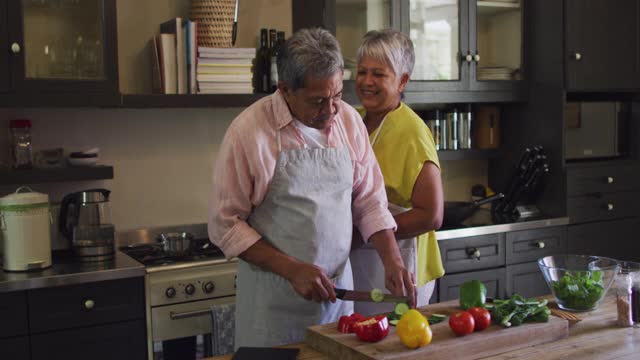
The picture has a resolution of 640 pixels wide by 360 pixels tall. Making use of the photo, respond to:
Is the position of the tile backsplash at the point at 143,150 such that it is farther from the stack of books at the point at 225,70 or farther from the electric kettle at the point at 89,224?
the stack of books at the point at 225,70

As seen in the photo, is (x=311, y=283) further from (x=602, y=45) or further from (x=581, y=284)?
(x=602, y=45)

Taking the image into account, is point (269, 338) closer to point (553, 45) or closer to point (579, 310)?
point (579, 310)

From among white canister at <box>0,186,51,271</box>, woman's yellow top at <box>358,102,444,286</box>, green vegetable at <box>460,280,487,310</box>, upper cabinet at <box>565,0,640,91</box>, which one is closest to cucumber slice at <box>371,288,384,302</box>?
green vegetable at <box>460,280,487,310</box>

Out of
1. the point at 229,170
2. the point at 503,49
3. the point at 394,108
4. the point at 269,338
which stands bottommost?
the point at 269,338

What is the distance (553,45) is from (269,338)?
262 cm

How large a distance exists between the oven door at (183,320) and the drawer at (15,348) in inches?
18.4

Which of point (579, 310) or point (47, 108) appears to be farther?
point (47, 108)

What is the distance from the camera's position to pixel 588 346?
78.7 inches

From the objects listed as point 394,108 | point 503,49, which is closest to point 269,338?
point 394,108

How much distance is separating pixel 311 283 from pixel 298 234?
0.57 feet

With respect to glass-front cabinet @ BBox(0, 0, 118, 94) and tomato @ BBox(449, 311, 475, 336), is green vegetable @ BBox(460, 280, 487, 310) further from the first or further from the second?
glass-front cabinet @ BBox(0, 0, 118, 94)

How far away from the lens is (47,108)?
341 cm

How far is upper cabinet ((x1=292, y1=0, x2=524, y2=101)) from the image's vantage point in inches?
149

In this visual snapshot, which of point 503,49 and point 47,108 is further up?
point 503,49
